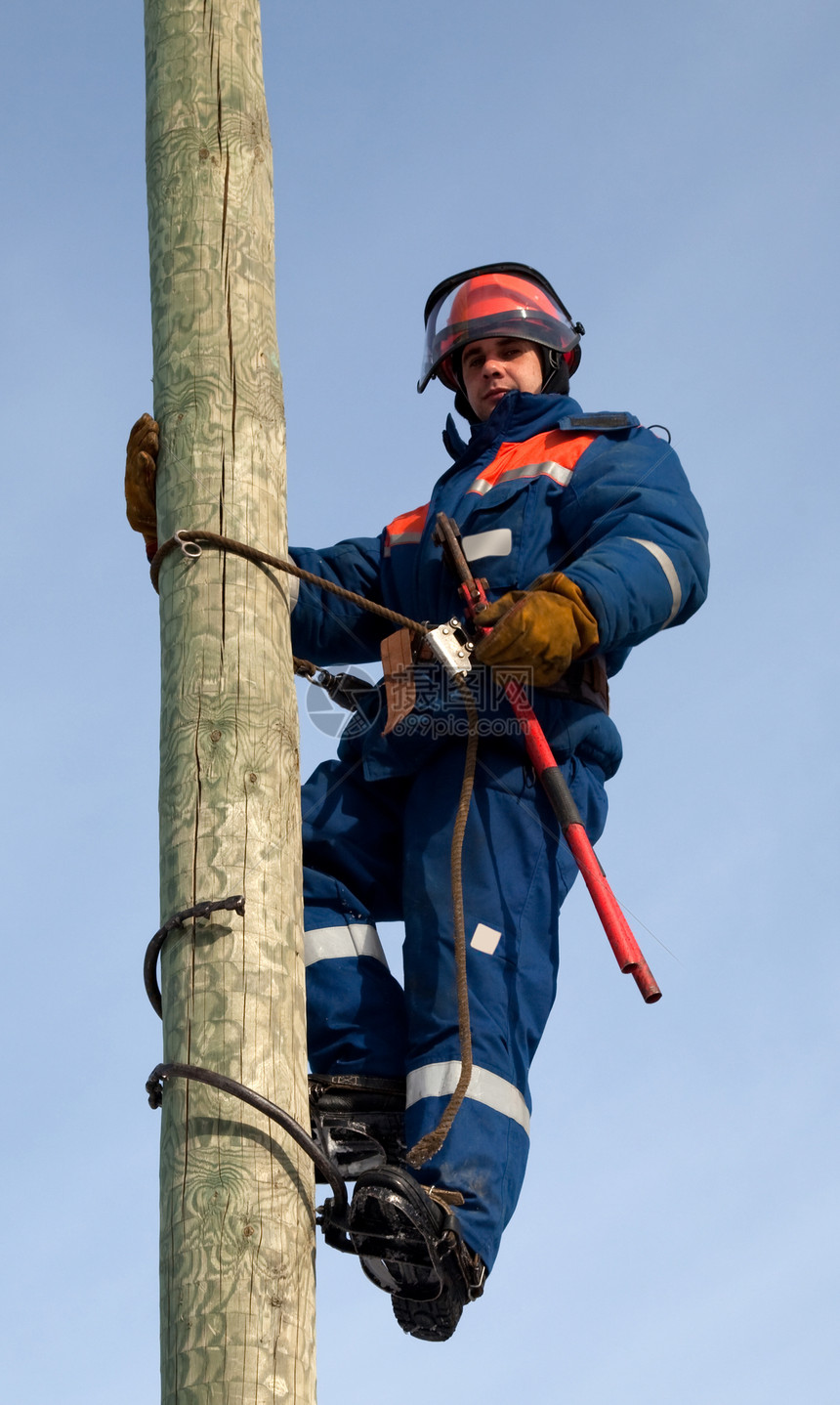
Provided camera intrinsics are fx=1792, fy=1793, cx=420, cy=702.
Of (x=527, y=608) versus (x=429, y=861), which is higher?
(x=527, y=608)

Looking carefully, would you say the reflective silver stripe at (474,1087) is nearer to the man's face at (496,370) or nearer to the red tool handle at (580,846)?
the red tool handle at (580,846)

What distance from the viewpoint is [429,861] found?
4.14 meters

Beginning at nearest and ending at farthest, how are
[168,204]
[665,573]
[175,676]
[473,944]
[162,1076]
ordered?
1. [162,1076]
2. [175,676]
3. [168,204]
4. [473,944]
5. [665,573]

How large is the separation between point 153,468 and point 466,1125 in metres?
1.50

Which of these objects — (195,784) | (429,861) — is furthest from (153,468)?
(429,861)

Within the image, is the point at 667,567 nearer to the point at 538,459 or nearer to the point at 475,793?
the point at 538,459

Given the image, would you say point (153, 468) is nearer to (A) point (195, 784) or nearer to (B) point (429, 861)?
(A) point (195, 784)

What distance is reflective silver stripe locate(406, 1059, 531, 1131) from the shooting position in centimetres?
377

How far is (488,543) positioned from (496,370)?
842 millimetres

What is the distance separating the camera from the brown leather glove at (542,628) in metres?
3.88

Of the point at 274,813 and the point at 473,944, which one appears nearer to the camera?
the point at 274,813

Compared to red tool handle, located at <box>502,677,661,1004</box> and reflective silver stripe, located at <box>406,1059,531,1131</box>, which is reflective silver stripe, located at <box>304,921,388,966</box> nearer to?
reflective silver stripe, located at <box>406,1059,531,1131</box>

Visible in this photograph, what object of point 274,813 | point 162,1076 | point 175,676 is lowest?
point 162,1076

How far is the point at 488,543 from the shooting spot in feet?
14.7
